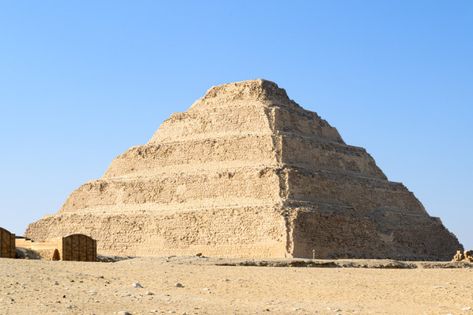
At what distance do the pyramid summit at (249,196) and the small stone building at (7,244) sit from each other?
18.5m

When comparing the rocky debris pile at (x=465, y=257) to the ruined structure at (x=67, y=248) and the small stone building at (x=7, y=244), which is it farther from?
the small stone building at (x=7, y=244)

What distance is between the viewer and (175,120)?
2416 inches

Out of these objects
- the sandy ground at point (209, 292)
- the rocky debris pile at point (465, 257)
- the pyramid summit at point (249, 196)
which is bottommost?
the sandy ground at point (209, 292)

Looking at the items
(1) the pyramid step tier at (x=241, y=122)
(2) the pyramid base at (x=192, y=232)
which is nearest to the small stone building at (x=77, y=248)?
(2) the pyramid base at (x=192, y=232)

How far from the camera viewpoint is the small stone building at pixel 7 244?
3080 centimetres

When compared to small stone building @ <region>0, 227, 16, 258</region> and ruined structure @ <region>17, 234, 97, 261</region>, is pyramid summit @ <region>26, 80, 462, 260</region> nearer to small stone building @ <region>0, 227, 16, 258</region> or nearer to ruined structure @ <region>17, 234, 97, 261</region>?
ruined structure @ <region>17, 234, 97, 261</region>

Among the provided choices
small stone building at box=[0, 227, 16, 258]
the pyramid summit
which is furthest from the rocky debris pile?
small stone building at box=[0, 227, 16, 258]

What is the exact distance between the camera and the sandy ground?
602 inches

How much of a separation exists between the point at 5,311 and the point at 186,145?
143ft

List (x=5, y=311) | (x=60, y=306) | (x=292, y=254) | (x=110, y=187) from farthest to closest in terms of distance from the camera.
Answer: (x=110, y=187) → (x=292, y=254) → (x=60, y=306) → (x=5, y=311)

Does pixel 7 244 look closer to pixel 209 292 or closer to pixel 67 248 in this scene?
pixel 67 248

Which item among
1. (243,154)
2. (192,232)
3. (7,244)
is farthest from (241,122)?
(7,244)

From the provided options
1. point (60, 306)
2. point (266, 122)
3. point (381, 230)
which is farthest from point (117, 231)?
point (60, 306)

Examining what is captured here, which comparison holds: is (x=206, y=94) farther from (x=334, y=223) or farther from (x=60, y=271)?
(x=60, y=271)
